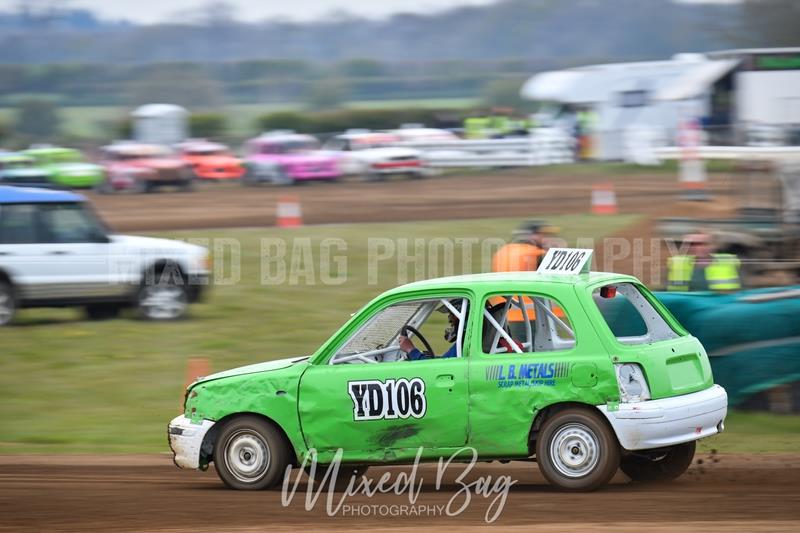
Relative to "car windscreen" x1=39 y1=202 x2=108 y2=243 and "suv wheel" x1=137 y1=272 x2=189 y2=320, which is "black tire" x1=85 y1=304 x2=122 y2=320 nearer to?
"suv wheel" x1=137 y1=272 x2=189 y2=320

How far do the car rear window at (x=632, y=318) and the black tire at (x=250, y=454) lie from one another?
2.25 m

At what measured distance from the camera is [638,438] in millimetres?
7383

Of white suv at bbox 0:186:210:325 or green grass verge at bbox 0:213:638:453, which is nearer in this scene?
green grass verge at bbox 0:213:638:453

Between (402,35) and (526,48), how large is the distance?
13.8 meters

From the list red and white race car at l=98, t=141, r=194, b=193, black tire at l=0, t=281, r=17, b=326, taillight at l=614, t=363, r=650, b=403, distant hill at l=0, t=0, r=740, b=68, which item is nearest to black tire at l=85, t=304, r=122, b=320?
black tire at l=0, t=281, r=17, b=326

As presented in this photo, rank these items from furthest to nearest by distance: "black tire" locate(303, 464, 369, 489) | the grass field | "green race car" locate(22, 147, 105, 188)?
"green race car" locate(22, 147, 105, 188), the grass field, "black tire" locate(303, 464, 369, 489)

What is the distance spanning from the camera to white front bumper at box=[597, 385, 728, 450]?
7371 millimetres

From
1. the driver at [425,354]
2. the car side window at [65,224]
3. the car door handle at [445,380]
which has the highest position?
the car side window at [65,224]

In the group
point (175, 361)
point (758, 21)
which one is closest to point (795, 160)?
point (175, 361)

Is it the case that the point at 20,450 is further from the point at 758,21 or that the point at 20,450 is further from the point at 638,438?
the point at 758,21

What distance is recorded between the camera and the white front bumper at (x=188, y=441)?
27.0 ft

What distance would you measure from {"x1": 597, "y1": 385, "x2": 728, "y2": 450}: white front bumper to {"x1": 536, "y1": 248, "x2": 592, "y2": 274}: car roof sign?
1.05m

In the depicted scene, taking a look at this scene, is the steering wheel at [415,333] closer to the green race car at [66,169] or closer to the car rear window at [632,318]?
the car rear window at [632,318]

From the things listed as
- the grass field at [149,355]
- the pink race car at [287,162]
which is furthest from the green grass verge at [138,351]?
the pink race car at [287,162]
